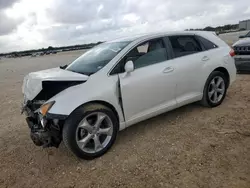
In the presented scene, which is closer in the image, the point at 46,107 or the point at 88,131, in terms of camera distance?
the point at 46,107

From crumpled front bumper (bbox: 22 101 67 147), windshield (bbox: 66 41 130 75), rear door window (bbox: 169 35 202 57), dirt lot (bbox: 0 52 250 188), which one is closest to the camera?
dirt lot (bbox: 0 52 250 188)

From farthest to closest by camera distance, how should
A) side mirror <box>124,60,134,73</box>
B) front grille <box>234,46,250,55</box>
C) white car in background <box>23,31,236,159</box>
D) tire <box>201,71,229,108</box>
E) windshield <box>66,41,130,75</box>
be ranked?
front grille <box>234,46,250,55</box>
tire <box>201,71,229,108</box>
windshield <box>66,41,130,75</box>
side mirror <box>124,60,134,73</box>
white car in background <box>23,31,236,159</box>

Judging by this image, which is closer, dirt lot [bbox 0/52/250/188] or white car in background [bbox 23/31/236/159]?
dirt lot [bbox 0/52/250/188]

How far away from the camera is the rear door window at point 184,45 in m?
4.80

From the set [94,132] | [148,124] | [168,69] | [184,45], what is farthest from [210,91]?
[94,132]

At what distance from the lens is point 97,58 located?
454 cm

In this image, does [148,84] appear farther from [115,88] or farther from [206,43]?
[206,43]

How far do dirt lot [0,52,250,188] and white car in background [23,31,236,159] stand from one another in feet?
1.12

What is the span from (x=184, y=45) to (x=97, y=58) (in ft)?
5.56

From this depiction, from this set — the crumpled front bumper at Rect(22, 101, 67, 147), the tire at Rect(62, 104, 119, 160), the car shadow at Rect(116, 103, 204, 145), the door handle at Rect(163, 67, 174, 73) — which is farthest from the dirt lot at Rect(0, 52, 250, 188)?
the door handle at Rect(163, 67, 174, 73)

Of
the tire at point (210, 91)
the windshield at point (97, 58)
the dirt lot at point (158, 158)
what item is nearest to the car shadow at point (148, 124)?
the dirt lot at point (158, 158)

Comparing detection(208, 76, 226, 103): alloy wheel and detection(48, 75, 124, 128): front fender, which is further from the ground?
detection(48, 75, 124, 128): front fender

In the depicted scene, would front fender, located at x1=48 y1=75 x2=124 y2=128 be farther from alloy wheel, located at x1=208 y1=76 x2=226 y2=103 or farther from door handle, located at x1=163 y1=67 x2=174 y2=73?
alloy wheel, located at x1=208 y1=76 x2=226 y2=103

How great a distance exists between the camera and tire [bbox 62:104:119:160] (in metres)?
3.54
